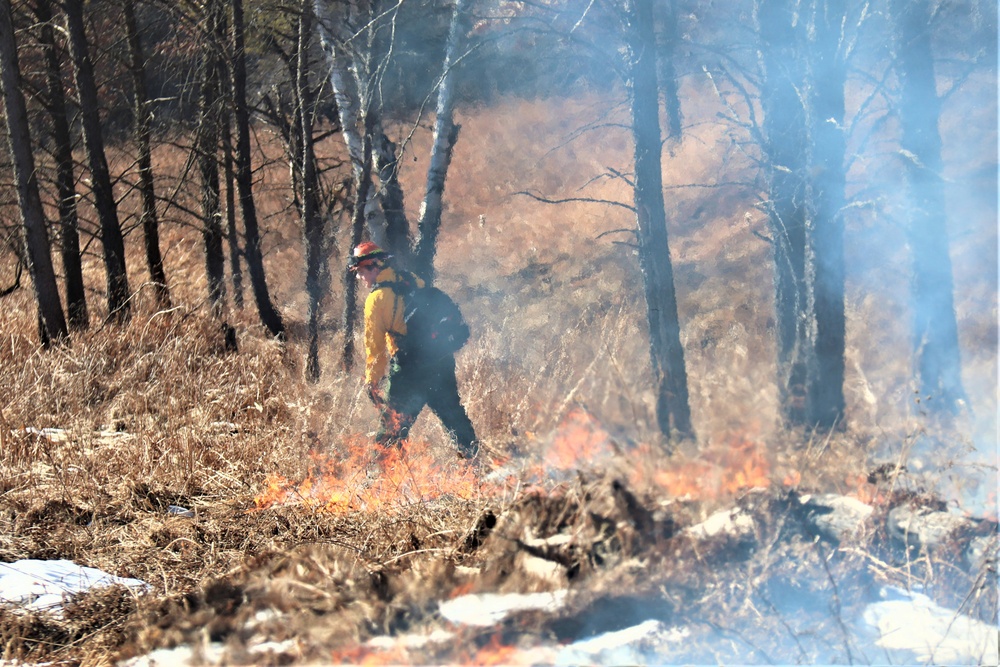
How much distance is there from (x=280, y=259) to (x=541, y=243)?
19.8 ft

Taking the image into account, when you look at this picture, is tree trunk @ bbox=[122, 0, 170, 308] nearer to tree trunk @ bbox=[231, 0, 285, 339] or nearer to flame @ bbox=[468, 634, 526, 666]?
tree trunk @ bbox=[231, 0, 285, 339]

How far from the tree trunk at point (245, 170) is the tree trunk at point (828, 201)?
22.4 ft

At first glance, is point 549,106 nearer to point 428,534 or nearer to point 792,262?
point 792,262

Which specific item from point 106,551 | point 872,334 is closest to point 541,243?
point 872,334

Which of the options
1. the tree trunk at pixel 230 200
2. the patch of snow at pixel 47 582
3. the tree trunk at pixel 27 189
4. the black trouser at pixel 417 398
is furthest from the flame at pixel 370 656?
the tree trunk at pixel 230 200

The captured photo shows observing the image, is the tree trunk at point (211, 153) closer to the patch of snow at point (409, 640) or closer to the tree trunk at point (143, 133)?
the tree trunk at point (143, 133)

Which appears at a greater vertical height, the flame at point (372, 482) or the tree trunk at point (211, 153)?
the tree trunk at point (211, 153)

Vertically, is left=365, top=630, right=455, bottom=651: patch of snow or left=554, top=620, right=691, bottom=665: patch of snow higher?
left=365, top=630, right=455, bottom=651: patch of snow

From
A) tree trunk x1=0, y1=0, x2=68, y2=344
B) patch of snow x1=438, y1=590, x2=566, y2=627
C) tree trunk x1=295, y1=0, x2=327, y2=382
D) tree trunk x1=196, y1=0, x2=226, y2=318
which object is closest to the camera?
patch of snow x1=438, y1=590, x2=566, y2=627

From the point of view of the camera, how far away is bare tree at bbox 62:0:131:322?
1144cm

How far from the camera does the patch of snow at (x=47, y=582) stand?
439 cm

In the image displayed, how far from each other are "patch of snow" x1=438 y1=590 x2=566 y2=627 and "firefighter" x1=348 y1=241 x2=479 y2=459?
228cm

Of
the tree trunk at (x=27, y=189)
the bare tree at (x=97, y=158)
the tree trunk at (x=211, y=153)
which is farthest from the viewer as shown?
the bare tree at (x=97, y=158)

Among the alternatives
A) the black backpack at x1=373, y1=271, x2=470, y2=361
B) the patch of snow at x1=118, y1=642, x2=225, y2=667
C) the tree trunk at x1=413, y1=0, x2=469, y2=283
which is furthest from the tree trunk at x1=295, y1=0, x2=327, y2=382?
the patch of snow at x1=118, y1=642, x2=225, y2=667
